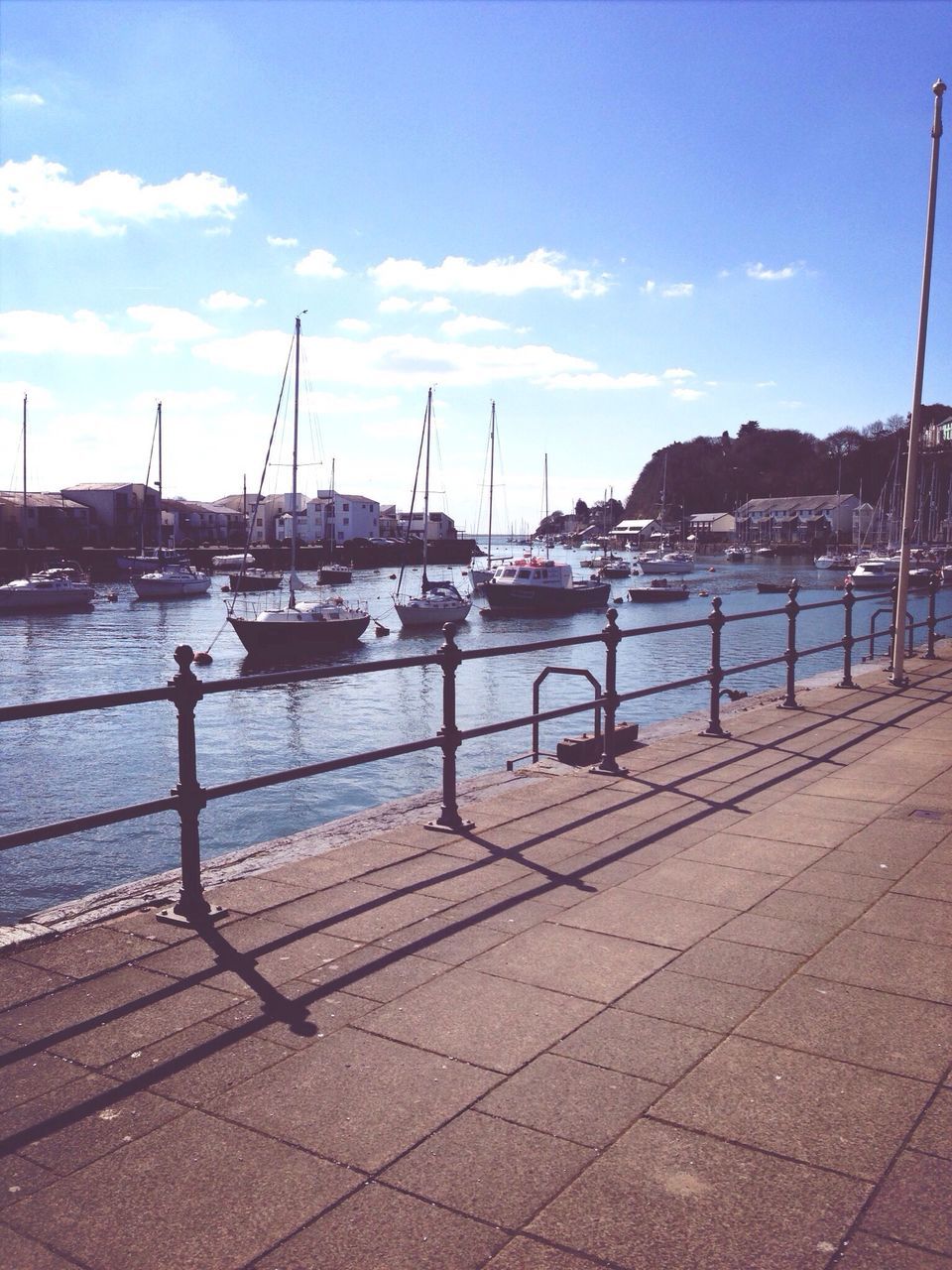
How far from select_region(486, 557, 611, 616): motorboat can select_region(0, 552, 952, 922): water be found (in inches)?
169

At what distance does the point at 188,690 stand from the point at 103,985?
142 cm

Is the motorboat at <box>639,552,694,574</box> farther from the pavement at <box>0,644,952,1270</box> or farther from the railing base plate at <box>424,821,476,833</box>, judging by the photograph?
the pavement at <box>0,644,952,1270</box>

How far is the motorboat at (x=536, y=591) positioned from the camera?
216ft

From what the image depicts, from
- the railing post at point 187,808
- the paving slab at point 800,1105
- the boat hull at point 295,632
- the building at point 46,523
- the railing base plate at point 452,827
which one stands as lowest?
the boat hull at point 295,632

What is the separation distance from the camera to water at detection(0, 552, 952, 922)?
16750 mm

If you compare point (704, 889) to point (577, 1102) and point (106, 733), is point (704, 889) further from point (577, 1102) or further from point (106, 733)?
point (106, 733)

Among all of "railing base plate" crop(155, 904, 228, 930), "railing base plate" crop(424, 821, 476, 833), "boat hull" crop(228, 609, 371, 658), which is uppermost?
"railing base plate" crop(155, 904, 228, 930)

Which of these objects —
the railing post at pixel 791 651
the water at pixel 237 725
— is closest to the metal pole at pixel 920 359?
the railing post at pixel 791 651

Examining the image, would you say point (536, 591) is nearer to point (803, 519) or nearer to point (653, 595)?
point (653, 595)

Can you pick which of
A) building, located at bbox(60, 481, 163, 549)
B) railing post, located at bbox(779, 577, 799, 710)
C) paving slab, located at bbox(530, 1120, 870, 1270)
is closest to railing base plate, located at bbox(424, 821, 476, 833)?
paving slab, located at bbox(530, 1120, 870, 1270)

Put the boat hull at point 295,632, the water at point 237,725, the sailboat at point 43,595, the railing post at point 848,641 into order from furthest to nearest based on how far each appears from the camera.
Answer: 1. the sailboat at point 43,595
2. the boat hull at point 295,632
3. the water at point 237,725
4. the railing post at point 848,641

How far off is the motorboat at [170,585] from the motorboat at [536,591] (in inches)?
1221

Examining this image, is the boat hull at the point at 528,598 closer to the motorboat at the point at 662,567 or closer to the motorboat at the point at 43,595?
the motorboat at the point at 43,595

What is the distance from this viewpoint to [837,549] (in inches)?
6393
